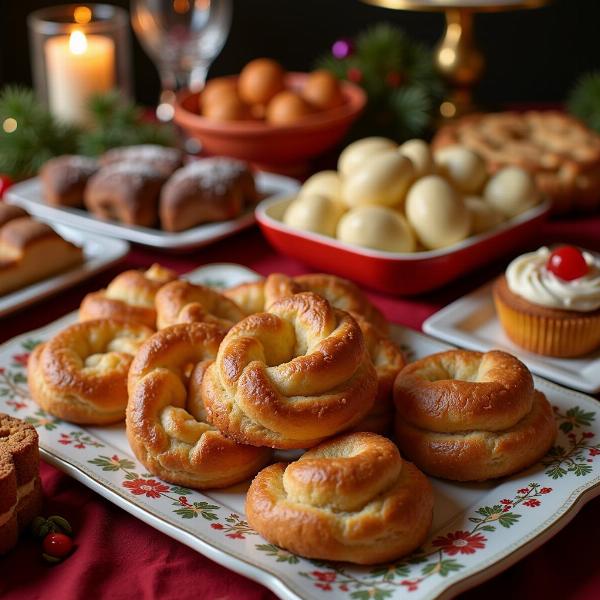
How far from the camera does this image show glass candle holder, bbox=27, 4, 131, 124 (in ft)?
7.84

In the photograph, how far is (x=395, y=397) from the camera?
110cm

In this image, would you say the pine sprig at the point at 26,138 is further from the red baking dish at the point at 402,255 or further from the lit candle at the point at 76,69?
the red baking dish at the point at 402,255

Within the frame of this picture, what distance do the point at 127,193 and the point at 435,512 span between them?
3.34 ft

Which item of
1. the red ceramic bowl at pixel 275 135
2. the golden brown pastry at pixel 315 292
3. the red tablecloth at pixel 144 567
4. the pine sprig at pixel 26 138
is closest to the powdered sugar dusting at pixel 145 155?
the red ceramic bowl at pixel 275 135

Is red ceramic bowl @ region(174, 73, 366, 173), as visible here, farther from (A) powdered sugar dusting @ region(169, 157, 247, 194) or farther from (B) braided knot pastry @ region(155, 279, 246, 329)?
(B) braided knot pastry @ region(155, 279, 246, 329)

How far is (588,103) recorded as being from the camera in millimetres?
2320

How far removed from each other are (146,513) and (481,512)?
371mm

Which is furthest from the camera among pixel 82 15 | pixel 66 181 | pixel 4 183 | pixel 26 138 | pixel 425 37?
pixel 425 37

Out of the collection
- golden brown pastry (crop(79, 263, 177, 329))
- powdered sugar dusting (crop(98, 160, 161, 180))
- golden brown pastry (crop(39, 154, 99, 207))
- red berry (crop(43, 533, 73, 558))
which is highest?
powdered sugar dusting (crop(98, 160, 161, 180))

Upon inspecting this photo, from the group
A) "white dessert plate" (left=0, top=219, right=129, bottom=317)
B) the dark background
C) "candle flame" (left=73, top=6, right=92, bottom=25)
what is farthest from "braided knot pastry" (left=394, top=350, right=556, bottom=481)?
the dark background

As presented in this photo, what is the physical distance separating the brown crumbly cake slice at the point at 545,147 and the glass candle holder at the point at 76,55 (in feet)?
3.10

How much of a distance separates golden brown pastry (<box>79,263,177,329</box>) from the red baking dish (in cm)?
29

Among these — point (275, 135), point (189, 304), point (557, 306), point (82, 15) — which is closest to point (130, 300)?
point (189, 304)

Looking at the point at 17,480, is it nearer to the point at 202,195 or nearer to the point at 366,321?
the point at 366,321
